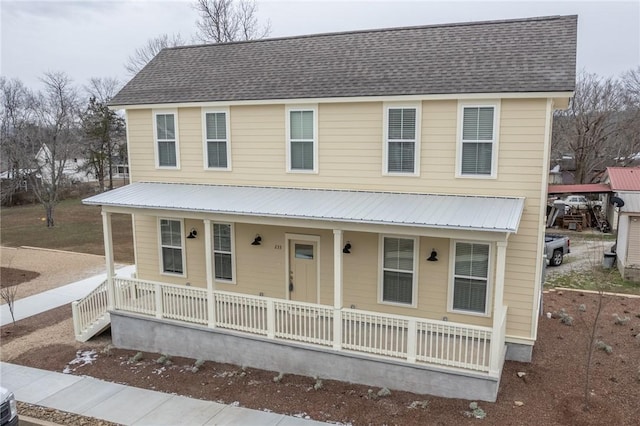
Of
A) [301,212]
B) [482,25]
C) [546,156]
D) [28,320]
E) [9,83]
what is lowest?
[28,320]

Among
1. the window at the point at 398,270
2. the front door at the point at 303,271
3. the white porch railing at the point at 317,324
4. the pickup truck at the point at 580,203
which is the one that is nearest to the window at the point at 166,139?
the white porch railing at the point at 317,324

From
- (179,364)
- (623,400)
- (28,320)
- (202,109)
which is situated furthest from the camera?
(28,320)

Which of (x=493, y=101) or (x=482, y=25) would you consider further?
(x=482, y=25)

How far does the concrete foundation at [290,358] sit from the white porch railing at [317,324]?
0.16 m

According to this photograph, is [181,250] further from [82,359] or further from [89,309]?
[82,359]

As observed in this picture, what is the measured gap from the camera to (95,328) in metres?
11.4

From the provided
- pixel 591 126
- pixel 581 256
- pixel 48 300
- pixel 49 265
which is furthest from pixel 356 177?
pixel 591 126

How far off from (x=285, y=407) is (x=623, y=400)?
5912mm

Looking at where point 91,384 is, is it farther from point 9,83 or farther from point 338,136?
point 9,83

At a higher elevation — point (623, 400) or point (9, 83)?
point (9, 83)

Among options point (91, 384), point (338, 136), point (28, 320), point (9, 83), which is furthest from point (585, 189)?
point (9, 83)

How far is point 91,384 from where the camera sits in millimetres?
9250

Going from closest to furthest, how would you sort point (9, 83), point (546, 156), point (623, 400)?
point (623, 400) < point (546, 156) < point (9, 83)

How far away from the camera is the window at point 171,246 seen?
40.1 ft
